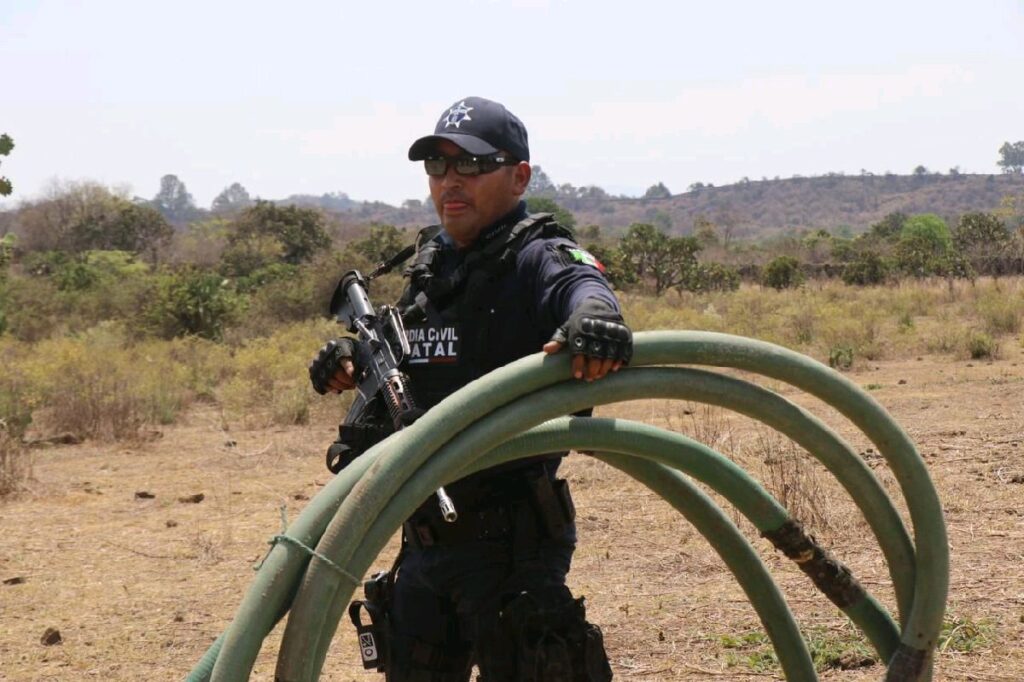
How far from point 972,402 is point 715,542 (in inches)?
264

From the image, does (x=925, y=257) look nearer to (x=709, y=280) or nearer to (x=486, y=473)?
(x=709, y=280)

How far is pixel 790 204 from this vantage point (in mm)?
114688

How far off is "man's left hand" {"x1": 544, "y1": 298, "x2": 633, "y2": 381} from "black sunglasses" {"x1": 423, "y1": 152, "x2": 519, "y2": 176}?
60 cm

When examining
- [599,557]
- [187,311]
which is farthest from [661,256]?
[599,557]

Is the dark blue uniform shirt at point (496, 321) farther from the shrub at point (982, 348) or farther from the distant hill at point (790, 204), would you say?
the distant hill at point (790, 204)

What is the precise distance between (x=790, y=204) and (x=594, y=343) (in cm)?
11595

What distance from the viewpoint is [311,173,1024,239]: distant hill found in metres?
100

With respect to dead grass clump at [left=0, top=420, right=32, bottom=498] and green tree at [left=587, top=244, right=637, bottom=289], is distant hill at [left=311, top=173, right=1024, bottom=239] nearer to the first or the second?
green tree at [left=587, top=244, right=637, bottom=289]

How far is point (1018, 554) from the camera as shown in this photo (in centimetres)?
502

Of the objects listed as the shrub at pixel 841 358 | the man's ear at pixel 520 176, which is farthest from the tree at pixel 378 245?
the man's ear at pixel 520 176

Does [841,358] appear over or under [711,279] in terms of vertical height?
under

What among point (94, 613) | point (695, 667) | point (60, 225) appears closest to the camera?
point (695, 667)

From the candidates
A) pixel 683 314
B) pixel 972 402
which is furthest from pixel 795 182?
pixel 972 402

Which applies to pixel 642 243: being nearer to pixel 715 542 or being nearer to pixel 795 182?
pixel 715 542
